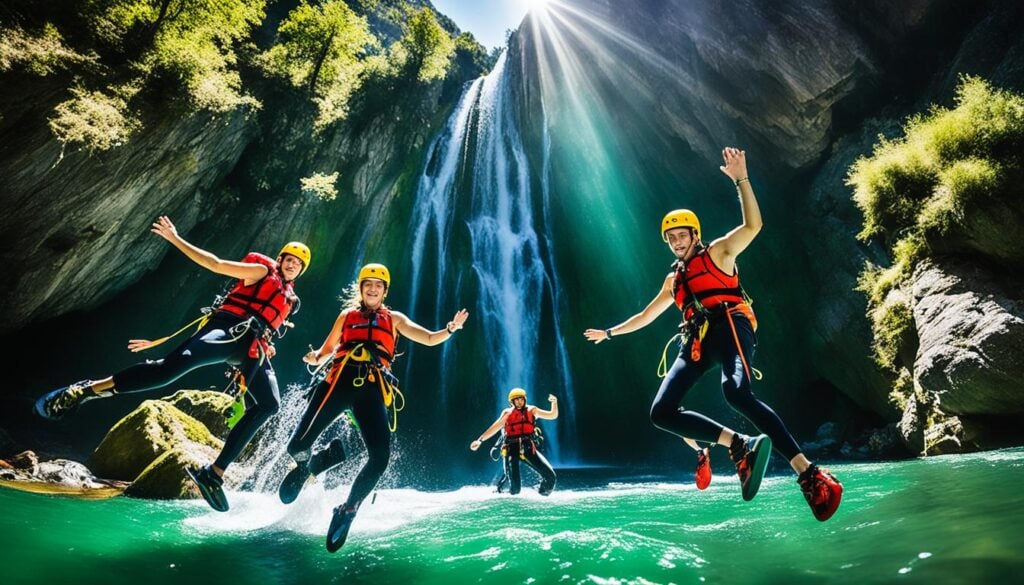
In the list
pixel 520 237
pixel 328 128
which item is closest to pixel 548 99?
pixel 520 237

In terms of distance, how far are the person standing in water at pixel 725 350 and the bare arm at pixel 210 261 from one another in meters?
4.10

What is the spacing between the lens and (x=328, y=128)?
20.0m

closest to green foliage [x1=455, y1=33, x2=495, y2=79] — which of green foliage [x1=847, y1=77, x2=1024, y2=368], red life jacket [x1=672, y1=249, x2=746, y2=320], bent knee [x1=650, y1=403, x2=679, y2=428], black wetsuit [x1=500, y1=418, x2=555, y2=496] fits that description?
green foliage [x1=847, y1=77, x2=1024, y2=368]

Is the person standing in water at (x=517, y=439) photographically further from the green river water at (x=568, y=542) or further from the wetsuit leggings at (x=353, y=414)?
the wetsuit leggings at (x=353, y=414)

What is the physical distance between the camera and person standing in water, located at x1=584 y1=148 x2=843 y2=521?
359 cm

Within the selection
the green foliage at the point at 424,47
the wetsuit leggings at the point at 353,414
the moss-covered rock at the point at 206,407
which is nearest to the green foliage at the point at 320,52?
the green foliage at the point at 424,47

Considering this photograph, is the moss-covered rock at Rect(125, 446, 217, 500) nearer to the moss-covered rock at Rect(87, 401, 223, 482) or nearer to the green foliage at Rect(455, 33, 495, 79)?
the moss-covered rock at Rect(87, 401, 223, 482)

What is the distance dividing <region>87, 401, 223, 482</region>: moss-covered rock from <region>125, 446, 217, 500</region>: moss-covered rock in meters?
0.83

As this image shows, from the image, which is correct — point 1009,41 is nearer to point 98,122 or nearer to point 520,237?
point 520,237

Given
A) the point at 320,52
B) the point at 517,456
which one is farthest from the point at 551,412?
the point at 320,52

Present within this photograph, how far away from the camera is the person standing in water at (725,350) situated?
11.8 ft

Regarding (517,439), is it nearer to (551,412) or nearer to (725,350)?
(551,412)

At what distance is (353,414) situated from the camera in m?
4.71

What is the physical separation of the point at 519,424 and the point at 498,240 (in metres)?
14.3
